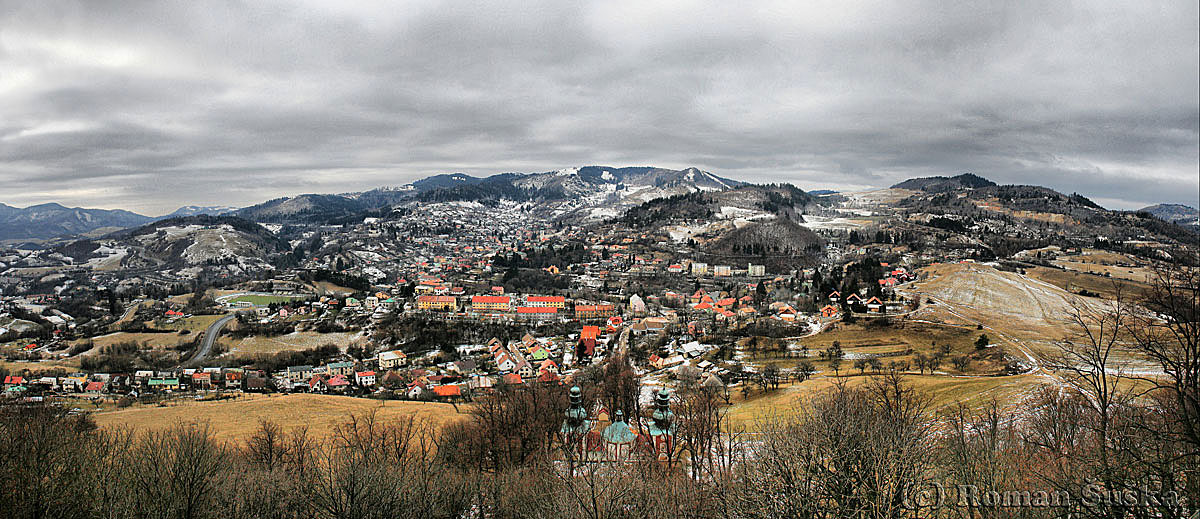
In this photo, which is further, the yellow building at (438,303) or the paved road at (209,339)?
the yellow building at (438,303)

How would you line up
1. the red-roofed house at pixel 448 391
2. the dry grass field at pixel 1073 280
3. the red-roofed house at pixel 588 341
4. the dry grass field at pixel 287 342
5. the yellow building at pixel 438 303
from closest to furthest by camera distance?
the red-roofed house at pixel 448 391 → the red-roofed house at pixel 588 341 → the dry grass field at pixel 287 342 → the dry grass field at pixel 1073 280 → the yellow building at pixel 438 303

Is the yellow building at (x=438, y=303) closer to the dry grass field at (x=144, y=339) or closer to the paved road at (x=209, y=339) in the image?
the paved road at (x=209, y=339)

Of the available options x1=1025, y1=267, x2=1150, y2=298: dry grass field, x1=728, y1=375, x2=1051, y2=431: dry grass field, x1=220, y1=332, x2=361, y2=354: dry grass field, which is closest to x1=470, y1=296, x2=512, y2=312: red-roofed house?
x1=220, y1=332, x2=361, y2=354: dry grass field

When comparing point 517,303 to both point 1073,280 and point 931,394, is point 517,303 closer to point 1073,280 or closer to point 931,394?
point 931,394

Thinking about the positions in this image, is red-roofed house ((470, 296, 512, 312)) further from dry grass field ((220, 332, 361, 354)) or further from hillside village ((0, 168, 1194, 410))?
dry grass field ((220, 332, 361, 354))

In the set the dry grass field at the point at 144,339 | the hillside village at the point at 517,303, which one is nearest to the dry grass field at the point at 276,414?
the hillside village at the point at 517,303

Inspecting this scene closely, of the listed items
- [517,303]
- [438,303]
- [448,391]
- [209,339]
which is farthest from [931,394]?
[209,339]
